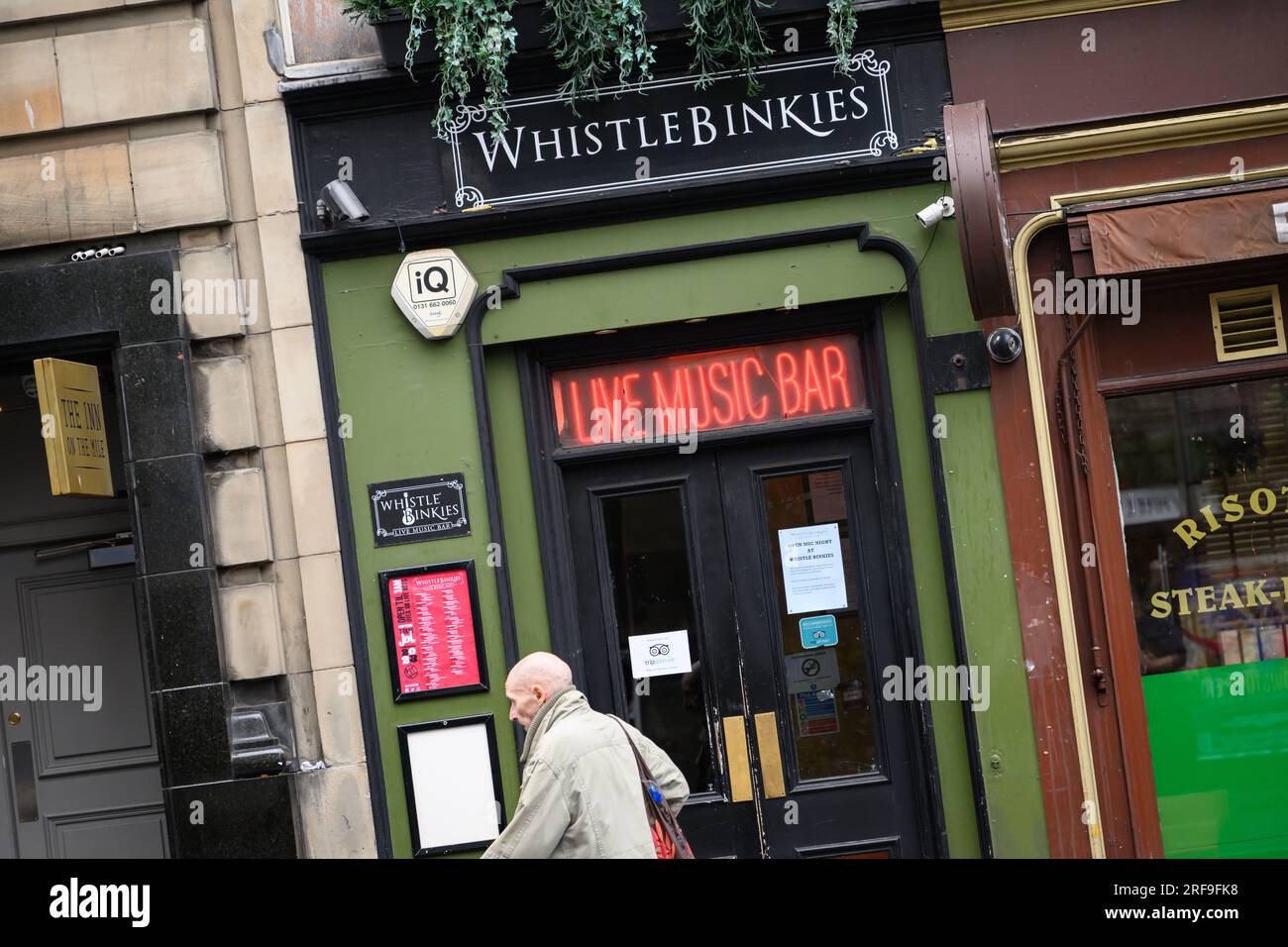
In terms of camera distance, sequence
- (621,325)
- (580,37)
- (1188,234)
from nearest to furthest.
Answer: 1. (1188,234)
2. (580,37)
3. (621,325)

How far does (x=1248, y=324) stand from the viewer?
20.2 ft

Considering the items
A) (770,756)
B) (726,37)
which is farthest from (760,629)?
(726,37)

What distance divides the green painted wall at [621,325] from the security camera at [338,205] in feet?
0.81

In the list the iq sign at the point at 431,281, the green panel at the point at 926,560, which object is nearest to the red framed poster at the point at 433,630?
the iq sign at the point at 431,281

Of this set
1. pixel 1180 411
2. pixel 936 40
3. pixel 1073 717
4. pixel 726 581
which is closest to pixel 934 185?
pixel 936 40

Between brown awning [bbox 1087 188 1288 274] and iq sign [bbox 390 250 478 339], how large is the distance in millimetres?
3043

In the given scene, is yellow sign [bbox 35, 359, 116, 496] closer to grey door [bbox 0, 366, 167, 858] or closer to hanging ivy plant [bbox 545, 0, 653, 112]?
grey door [bbox 0, 366, 167, 858]

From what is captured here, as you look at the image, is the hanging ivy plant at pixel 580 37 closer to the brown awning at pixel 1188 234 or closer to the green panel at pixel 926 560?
the green panel at pixel 926 560

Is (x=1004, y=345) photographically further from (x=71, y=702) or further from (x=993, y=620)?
(x=71, y=702)

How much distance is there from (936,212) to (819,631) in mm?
2154

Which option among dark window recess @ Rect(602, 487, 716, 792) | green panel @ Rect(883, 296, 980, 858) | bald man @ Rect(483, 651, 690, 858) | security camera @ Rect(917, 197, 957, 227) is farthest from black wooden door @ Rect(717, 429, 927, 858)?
bald man @ Rect(483, 651, 690, 858)

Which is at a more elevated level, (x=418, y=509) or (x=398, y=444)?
(x=398, y=444)

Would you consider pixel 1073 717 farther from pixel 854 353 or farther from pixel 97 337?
pixel 97 337

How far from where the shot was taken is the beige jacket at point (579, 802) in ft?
12.7
